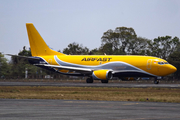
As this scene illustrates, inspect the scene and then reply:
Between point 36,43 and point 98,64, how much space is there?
13901mm

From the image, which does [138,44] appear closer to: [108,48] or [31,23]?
[108,48]

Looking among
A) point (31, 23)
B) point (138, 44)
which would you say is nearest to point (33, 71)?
point (138, 44)

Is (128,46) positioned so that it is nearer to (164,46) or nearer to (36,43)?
(164,46)

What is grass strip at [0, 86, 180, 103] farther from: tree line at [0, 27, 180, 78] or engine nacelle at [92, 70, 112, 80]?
tree line at [0, 27, 180, 78]

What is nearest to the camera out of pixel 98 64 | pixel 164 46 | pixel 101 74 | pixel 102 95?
pixel 102 95

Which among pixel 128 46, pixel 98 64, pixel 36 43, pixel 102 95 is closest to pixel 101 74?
pixel 98 64

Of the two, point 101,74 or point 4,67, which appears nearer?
point 101,74

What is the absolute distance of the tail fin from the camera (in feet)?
207

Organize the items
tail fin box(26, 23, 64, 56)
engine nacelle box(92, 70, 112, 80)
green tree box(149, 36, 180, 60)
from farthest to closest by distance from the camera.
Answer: green tree box(149, 36, 180, 60) < tail fin box(26, 23, 64, 56) < engine nacelle box(92, 70, 112, 80)

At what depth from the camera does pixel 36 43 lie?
209ft

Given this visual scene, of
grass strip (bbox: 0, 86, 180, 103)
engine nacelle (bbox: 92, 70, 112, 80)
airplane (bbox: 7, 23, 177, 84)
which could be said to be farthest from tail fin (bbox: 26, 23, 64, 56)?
grass strip (bbox: 0, 86, 180, 103)

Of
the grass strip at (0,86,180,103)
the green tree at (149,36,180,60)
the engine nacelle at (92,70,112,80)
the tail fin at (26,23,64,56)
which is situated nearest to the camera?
the grass strip at (0,86,180,103)

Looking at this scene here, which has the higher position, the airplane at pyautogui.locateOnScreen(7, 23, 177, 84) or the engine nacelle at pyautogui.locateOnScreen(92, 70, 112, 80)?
the airplane at pyautogui.locateOnScreen(7, 23, 177, 84)

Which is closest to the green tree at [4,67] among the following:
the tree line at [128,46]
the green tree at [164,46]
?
the tree line at [128,46]
